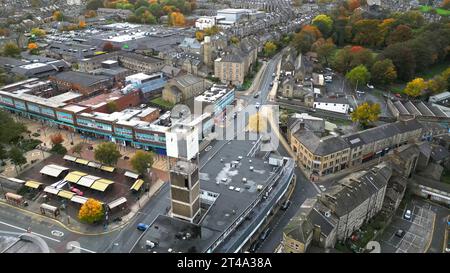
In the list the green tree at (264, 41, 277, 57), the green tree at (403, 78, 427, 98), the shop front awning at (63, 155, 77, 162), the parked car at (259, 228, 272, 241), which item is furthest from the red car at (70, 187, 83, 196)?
the green tree at (264, 41, 277, 57)

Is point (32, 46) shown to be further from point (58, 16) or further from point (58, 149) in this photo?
point (58, 149)

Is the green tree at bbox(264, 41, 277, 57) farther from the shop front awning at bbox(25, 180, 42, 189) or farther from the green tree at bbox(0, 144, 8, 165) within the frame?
the shop front awning at bbox(25, 180, 42, 189)

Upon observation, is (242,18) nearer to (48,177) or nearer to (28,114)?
(28,114)

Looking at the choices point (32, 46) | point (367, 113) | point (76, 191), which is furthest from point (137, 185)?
point (32, 46)

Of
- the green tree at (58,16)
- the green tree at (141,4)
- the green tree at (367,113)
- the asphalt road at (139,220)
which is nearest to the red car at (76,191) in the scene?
the asphalt road at (139,220)

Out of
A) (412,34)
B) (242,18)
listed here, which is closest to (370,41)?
(412,34)

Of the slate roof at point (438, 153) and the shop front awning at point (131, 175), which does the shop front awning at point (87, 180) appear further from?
the slate roof at point (438, 153)
